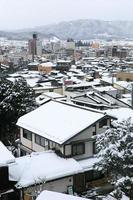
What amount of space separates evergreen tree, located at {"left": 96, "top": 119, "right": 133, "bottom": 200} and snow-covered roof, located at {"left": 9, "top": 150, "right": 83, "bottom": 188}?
4131 millimetres

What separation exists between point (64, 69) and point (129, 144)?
65.0m

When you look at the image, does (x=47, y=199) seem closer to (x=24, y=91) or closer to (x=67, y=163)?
(x=67, y=163)

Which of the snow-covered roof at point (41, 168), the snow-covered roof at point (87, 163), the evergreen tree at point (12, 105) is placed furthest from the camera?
the evergreen tree at point (12, 105)

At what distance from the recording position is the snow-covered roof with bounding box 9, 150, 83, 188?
16.1m

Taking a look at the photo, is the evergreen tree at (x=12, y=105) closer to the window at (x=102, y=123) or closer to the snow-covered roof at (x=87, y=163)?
the window at (x=102, y=123)

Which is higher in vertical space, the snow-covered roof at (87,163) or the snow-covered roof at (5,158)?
the snow-covered roof at (5,158)

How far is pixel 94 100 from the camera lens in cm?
3250

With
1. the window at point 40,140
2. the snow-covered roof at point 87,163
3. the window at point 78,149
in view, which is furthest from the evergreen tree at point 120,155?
the window at point 40,140

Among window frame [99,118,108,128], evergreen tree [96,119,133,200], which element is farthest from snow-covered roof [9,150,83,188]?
evergreen tree [96,119,133,200]

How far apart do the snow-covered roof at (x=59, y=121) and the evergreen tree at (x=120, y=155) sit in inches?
217

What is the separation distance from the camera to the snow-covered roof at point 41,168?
16.1 meters

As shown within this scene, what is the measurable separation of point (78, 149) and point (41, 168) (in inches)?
107

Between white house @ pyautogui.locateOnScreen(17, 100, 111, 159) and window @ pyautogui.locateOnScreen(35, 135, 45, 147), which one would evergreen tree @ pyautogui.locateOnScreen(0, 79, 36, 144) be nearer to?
white house @ pyautogui.locateOnScreen(17, 100, 111, 159)

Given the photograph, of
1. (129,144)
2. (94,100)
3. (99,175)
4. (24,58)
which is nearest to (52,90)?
(94,100)
